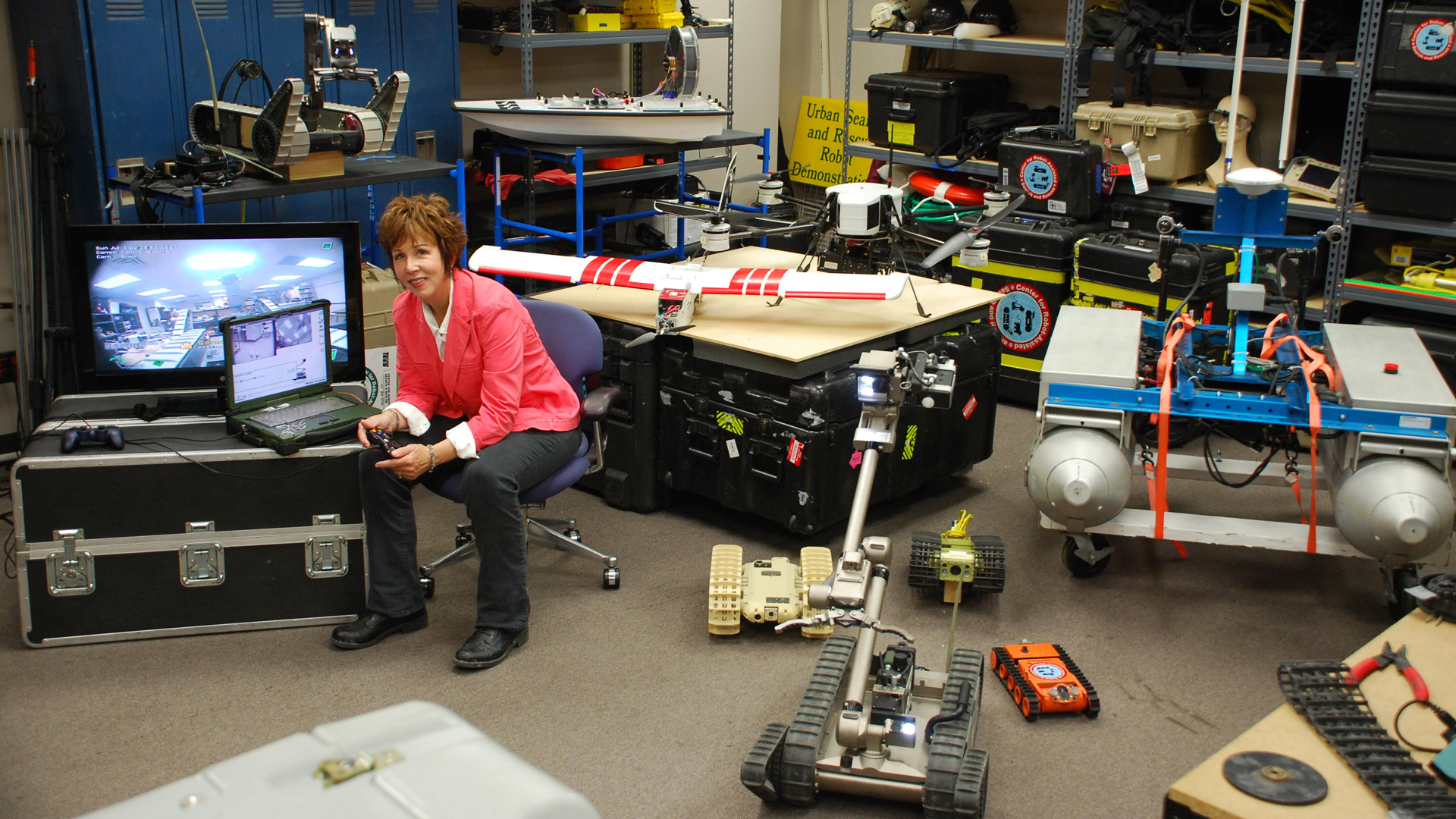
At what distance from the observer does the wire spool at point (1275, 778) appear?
170 centimetres

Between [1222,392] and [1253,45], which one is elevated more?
[1253,45]

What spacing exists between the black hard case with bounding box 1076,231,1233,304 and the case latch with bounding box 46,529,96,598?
3.57 meters

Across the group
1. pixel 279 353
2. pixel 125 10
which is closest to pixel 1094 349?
pixel 279 353

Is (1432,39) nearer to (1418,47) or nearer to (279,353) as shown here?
(1418,47)

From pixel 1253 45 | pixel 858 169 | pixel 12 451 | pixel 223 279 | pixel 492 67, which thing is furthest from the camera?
pixel 858 169

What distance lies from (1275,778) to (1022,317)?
3358 mm

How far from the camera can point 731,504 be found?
369cm

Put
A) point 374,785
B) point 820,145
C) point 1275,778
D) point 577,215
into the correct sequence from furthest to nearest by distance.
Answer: point 820,145 → point 577,215 → point 1275,778 → point 374,785

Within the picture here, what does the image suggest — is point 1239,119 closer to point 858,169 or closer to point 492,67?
point 858,169

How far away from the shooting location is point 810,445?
135 inches

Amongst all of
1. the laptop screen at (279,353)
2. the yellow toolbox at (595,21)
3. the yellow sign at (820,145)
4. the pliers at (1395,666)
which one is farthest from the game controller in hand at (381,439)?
the yellow sign at (820,145)

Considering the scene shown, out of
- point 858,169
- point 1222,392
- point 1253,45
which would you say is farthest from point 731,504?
point 858,169

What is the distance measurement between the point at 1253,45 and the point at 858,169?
8.24ft

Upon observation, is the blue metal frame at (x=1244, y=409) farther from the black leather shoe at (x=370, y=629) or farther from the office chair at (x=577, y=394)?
the black leather shoe at (x=370, y=629)
